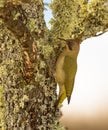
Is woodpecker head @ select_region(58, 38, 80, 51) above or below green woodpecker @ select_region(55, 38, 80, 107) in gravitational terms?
above

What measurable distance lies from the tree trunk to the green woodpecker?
0.21 feet

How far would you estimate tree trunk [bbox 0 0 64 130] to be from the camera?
1481 mm

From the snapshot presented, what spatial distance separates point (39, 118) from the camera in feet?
4.97

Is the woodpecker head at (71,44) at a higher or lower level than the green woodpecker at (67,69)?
higher

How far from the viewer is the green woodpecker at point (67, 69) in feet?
4.69

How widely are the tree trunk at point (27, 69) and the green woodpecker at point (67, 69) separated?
0.06 metres

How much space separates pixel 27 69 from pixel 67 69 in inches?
5.3

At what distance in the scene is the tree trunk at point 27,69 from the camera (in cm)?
148

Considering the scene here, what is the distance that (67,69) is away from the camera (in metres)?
1.44

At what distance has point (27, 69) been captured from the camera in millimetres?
1508

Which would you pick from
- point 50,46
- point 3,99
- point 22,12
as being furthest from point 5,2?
point 3,99

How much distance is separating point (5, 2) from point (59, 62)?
235 millimetres

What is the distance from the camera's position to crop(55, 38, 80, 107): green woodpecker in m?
1.43

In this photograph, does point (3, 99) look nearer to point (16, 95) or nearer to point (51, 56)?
point (16, 95)
